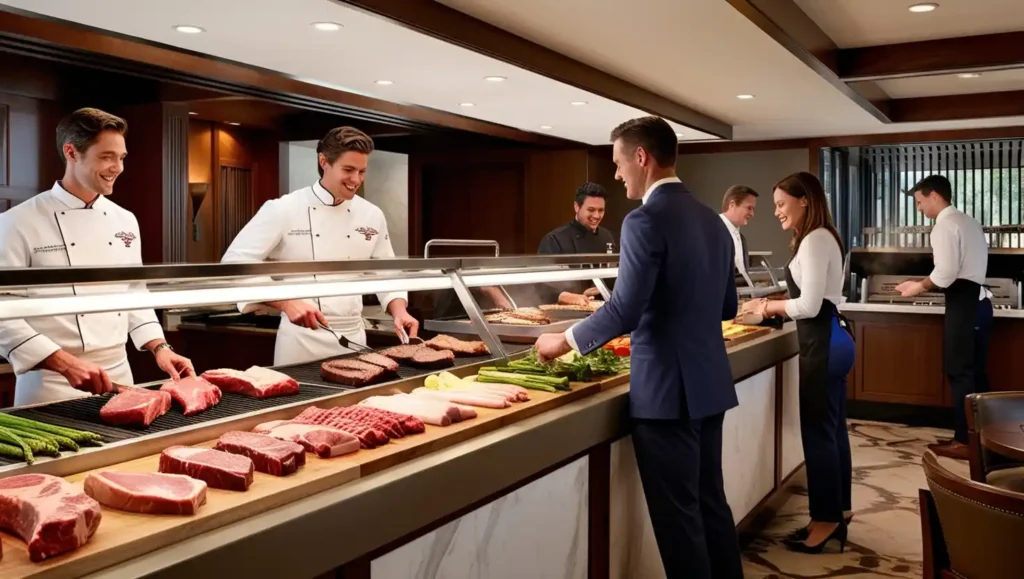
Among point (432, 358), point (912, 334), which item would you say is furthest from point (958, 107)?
point (432, 358)

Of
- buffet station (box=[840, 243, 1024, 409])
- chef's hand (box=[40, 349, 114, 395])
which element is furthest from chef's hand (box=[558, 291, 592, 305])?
buffet station (box=[840, 243, 1024, 409])

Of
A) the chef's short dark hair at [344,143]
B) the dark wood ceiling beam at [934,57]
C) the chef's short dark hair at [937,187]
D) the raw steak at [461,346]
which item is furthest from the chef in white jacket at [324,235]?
the chef's short dark hair at [937,187]

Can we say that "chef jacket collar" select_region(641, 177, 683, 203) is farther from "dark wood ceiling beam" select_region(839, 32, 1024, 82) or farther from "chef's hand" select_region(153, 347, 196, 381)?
"dark wood ceiling beam" select_region(839, 32, 1024, 82)

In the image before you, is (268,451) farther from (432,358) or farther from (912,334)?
(912,334)

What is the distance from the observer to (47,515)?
4.56ft

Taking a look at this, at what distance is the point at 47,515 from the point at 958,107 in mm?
7819

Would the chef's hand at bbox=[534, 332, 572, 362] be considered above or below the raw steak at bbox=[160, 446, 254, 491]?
above

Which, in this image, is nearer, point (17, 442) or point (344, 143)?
point (17, 442)

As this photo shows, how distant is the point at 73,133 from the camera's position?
2.85 m

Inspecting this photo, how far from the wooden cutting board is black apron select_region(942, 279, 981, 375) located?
16.8ft

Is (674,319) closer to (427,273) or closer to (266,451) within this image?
(427,273)

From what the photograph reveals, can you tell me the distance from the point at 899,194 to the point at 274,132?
6.59 metres

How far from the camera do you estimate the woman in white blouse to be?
4.05m

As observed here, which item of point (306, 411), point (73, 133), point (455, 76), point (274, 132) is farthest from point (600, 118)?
point (306, 411)
